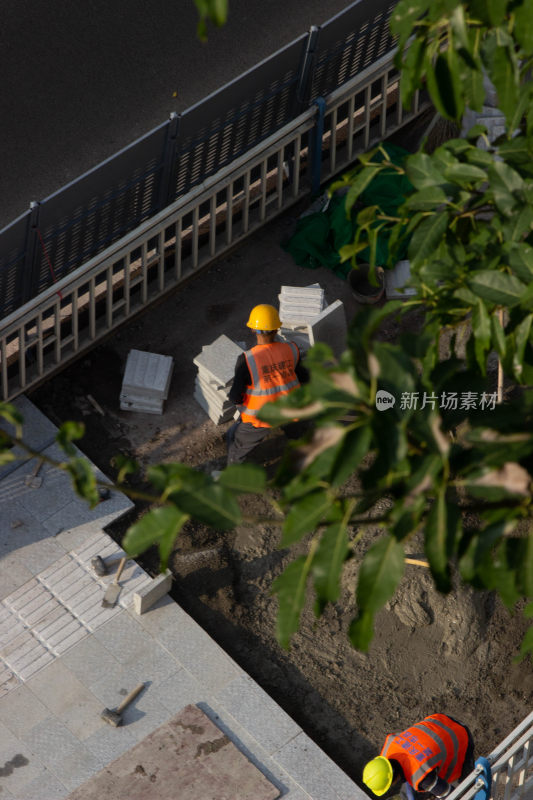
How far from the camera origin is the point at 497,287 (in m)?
5.53

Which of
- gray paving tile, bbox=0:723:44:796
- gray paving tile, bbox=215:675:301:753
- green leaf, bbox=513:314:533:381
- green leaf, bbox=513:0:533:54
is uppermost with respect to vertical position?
green leaf, bbox=513:0:533:54

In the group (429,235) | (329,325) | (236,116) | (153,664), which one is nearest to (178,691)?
(153,664)

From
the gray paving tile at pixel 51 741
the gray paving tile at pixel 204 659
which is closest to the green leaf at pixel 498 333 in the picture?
the gray paving tile at pixel 204 659

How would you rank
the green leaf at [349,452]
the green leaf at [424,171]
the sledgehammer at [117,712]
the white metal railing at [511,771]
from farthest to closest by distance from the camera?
the sledgehammer at [117,712], the white metal railing at [511,771], the green leaf at [424,171], the green leaf at [349,452]

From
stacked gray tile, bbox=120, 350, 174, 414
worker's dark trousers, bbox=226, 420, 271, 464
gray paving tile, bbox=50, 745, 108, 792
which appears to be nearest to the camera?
gray paving tile, bbox=50, 745, 108, 792

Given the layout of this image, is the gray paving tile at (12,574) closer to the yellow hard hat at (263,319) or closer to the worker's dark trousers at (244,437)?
the worker's dark trousers at (244,437)

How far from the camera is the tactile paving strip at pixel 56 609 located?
10141 millimetres

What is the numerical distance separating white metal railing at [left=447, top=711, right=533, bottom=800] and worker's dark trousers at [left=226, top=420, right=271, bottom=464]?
3.55 m

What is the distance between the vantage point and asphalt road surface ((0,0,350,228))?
1417 cm

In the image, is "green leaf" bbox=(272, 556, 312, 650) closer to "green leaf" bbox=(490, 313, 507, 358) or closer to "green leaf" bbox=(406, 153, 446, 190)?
"green leaf" bbox=(490, 313, 507, 358)

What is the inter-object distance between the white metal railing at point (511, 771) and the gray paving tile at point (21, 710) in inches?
136

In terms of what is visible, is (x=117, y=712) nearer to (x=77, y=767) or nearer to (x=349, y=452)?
(x=77, y=767)

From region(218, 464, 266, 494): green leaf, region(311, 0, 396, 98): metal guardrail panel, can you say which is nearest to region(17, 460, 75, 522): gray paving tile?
region(311, 0, 396, 98): metal guardrail panel

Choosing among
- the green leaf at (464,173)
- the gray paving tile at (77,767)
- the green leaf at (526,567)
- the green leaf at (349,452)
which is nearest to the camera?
the green leaf at (349,452)
